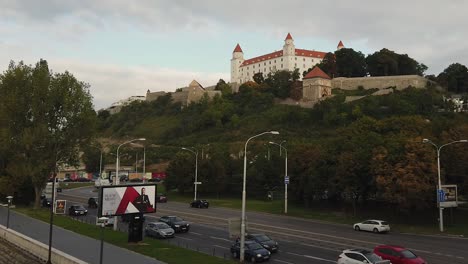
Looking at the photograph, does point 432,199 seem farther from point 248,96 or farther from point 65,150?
point 248,96

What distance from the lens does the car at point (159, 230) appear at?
39406mm

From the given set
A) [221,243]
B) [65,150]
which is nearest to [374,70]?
[65,150]

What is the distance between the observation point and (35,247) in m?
33.7

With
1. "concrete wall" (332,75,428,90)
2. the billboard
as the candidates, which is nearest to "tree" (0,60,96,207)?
the billboard

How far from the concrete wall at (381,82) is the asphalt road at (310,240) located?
4035 inches

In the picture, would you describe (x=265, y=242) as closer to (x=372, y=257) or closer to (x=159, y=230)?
(x=372, y=257)

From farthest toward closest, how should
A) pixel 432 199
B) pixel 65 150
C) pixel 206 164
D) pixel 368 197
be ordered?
pixel 206 164
pixel 65 150
pixel 368 197
pixel 432 199

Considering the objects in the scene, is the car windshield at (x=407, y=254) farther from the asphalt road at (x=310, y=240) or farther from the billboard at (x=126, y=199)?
the billboard at (x=126, y=199)

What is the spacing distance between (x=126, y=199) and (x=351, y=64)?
145 meters

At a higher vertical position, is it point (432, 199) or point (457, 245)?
point (432, 199)

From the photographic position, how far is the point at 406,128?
59.1 metres

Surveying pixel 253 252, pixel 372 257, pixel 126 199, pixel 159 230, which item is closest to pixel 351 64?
pixel 159 230

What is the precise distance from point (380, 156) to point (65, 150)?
42.7 meters

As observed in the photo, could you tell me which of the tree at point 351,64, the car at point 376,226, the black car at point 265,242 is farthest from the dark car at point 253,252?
the tree at point 351,64
